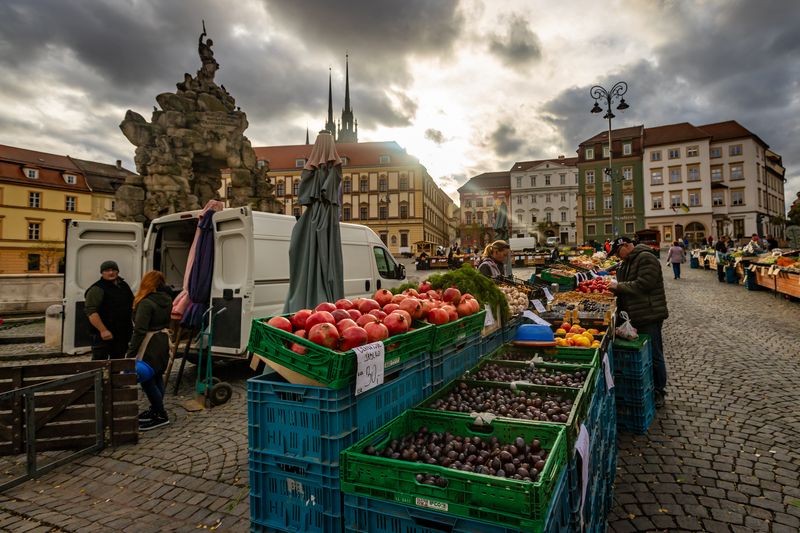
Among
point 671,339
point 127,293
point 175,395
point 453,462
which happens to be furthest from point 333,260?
point 671,339

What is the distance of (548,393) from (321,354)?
5.53 ft

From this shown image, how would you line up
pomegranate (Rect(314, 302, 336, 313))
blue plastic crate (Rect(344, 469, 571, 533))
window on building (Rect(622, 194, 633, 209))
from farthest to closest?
1. window on building (Rect(622, 194, 633, 209))
2. pomegranate (Rect(314, 302, 336, 313))
3. blue plastic crate (Rect(344, 469, 571, 533))

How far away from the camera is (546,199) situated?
75438 mm

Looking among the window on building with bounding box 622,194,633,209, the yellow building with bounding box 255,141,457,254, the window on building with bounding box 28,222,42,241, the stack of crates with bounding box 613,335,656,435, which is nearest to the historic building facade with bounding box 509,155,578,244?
the window on building with bounding box 622,194,633,209

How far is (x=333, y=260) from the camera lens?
6.11 meters

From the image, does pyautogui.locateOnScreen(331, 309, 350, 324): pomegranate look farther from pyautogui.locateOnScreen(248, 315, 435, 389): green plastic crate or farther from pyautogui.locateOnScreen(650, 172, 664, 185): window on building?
pyautogui.locateOnScreen(650, 172, 664, 185): window on building

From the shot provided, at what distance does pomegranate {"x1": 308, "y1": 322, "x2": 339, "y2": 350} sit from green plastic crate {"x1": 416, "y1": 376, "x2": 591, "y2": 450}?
26.6 inches

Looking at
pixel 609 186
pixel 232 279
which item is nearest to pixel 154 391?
pixel 232 279

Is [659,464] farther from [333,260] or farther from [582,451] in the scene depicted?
[333,260]

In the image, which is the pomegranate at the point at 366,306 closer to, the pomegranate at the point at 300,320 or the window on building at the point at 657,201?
the pomegranate at the point at 300,320

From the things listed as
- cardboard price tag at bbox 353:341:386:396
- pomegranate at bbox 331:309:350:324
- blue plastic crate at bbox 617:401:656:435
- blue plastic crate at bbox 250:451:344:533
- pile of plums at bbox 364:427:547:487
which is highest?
pomegranate at bbox 331:309:350:324

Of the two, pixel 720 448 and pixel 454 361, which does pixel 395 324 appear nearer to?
pixel 454 361

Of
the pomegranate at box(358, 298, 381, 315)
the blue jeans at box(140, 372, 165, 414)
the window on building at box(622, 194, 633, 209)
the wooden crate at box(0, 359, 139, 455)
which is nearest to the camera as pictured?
the pomegranate at box(358, 298, 381, 315)

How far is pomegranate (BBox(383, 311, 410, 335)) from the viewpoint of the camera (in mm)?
2748
